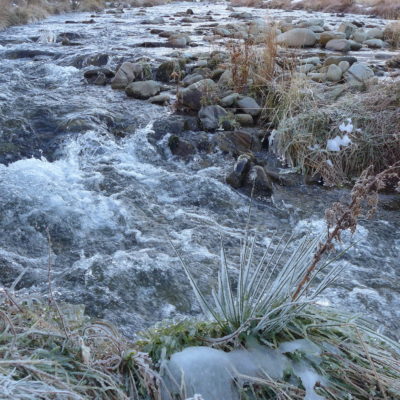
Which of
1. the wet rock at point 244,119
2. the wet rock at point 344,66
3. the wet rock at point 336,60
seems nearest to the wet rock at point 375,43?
the wet rock at point 336,60

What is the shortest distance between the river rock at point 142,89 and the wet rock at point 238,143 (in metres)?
2.12

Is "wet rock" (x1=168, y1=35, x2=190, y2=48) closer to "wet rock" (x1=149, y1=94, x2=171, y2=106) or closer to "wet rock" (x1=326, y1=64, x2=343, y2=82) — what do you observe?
"wet rock" (x1=149, y1=94, x2=171, y2=106)

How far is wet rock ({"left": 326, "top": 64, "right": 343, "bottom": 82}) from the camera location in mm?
7312

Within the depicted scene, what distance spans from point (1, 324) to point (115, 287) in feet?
5.99

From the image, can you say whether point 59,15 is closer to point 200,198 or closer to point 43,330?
point 200,198

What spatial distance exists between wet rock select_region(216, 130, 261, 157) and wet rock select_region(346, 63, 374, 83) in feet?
7.33

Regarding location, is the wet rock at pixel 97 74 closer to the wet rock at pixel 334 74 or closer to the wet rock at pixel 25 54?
the wet rock at pixel 25 54

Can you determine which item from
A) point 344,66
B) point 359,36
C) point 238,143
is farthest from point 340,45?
point 238,143

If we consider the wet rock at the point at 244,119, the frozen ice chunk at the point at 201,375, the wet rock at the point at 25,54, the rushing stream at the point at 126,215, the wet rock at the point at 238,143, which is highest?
the frozen ice chunk at the point at 201,375

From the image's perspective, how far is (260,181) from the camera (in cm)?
500

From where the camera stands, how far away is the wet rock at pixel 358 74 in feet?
23.3

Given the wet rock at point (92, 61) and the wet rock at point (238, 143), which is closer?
the wet rock at point (238, 143)

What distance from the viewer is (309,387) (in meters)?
1.61

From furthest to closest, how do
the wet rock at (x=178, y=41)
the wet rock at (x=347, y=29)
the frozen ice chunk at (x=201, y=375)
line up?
the wet rock at (x=347, y=29)
the wet rock at (x=178, y=41)
the frozen ice chunk at (x=201, y=375)
